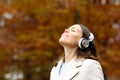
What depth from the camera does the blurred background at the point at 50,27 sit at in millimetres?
11008

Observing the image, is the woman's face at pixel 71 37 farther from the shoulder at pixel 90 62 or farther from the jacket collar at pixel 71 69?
the shoulder at pixel 90 62

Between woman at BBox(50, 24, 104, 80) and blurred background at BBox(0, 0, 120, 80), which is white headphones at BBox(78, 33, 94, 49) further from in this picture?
blurred background at BBox(0, 0, 120, 80)

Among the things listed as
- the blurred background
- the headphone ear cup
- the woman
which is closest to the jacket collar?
the woman

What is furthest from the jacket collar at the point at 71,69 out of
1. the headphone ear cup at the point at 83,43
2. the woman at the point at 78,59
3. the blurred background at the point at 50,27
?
the blurred background at the point at 50,27

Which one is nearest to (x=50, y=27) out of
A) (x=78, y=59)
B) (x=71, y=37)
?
(x=71, y=37)

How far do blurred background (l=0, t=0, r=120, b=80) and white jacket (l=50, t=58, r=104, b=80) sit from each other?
272 inches

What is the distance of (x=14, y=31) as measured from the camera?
472 inches

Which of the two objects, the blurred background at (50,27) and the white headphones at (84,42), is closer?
the white headphones at (84,42)

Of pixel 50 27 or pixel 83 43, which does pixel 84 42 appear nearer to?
pixel 83 43

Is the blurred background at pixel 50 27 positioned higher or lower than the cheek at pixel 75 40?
lower

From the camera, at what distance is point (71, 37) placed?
13.6 feet

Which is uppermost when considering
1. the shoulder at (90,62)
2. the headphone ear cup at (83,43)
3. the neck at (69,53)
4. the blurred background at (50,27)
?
the headphone ear cup at (83,43)

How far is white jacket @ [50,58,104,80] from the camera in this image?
3.77 meters

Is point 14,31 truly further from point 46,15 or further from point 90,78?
point 90,78
